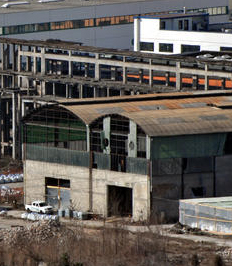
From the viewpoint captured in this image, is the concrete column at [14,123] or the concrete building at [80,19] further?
the concrete building at [80,19]

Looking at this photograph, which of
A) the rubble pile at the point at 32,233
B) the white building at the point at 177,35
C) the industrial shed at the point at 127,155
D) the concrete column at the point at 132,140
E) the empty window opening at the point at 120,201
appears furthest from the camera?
the white building at the point at 177,35

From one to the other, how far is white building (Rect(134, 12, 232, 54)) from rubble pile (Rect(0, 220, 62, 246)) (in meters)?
55.6

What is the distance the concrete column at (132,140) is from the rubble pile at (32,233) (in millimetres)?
7156

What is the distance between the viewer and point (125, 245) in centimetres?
4916

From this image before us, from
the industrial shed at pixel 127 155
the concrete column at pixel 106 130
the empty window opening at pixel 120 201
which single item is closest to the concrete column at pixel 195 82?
the industrial shed at pixel 127 155

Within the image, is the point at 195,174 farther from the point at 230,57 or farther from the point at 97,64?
the point at 230,57

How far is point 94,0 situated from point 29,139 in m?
65.1

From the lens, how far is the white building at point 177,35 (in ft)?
350

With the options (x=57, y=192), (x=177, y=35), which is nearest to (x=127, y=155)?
(x=57, y=192)

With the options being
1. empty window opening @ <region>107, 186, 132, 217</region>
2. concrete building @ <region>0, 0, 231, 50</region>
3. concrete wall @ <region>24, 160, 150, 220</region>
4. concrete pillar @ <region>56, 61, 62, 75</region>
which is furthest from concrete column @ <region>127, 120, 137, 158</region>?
concrete building @ <region>0, 0, 231, 50</region>

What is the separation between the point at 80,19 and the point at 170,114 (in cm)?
6179

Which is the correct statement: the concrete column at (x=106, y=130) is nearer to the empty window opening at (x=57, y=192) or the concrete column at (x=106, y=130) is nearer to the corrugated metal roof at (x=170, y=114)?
→ the corrugated metal roof at (x=170, y=114)

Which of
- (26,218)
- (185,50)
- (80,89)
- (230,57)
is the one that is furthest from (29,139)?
(185,50)

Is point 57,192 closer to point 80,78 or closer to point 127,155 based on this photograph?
point 127,155
